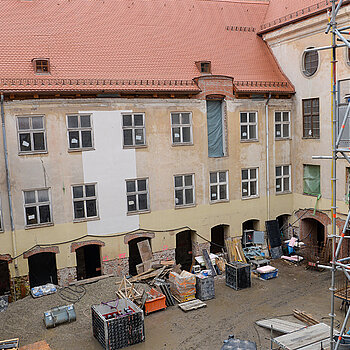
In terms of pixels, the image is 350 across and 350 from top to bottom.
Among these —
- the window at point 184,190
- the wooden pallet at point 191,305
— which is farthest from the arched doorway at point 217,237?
the wooden pallet at point 191,305

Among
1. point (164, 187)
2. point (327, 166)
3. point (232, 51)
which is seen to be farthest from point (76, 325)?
point (232, 51)

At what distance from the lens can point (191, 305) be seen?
56.7 ft

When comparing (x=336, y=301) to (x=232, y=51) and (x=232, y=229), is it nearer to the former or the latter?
(x=232, y=229)

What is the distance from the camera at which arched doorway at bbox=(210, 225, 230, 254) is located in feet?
76.5

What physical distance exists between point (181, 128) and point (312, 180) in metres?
7.97

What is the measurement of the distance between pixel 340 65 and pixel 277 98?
388 cm

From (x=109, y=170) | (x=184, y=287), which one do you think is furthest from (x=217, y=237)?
(x=109, y=170)

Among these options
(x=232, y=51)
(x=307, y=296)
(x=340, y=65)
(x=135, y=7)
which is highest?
(x=135, y=7)

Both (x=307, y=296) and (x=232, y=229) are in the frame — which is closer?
(x=307, y=296)

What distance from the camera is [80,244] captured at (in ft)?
64.5

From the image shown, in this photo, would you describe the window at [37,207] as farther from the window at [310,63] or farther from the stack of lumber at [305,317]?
the window at [310,63]

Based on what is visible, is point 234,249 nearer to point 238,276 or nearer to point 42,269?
point 238,276

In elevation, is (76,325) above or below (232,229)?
below

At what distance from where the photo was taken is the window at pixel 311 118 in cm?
2228
